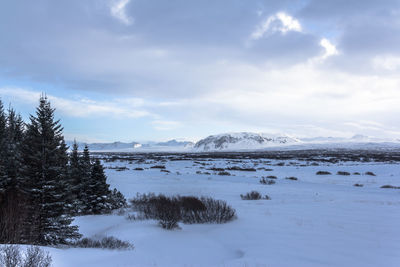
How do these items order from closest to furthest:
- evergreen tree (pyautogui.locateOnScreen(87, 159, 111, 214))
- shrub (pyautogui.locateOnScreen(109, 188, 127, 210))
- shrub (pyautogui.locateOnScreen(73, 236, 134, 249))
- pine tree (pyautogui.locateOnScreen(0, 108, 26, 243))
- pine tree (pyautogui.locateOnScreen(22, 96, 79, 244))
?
1. pine tree (pyautogui.locateOnScreen(0, 108, 26, 243))
2. shrub (pyautogui.locateOnScreen(73, 236, 134, 249))
3. pine tree (pyautogui.locateOnScreen(22, 96, 79, 244))
4. evergreen tree (pyautogui.locateOnScreen(87, 159, 111, 214))
5. shrub (pyautogui.locateOnScreen(109, 188, 127, 210))

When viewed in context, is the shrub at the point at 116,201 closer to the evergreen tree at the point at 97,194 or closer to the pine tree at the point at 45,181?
the evergreen tree at the point at 97,194

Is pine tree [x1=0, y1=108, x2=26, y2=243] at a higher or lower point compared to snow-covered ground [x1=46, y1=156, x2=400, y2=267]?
higher

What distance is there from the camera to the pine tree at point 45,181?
680 centimetres

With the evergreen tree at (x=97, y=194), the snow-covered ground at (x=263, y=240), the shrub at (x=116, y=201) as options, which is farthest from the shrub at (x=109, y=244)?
the shrub at (x=116, y=201)

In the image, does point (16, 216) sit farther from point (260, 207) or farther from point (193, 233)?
point (260, 207)

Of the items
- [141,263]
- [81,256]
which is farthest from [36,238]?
[141,263]

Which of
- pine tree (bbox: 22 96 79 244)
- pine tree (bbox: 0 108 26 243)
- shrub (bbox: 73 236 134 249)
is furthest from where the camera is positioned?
pine tree (bbox: 22 96 79 244)

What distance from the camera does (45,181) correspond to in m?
6.92

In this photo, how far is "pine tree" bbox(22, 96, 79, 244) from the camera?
6.80m

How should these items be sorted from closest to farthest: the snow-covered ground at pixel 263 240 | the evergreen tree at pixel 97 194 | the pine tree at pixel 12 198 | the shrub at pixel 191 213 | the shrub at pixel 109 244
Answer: the snow-covered ground at pixel 263 240 → the pine tree at pixel 12 198 → the shrub at pixel 109 244 → the shrub at pixel 191 213 → the evergreen tree at pixel 97 194

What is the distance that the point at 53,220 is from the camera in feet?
22.4

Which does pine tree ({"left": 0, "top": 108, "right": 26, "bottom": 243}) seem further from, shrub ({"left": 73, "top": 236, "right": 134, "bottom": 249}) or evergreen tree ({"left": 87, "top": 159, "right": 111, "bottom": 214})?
evergreen tree ({"left": 87, "top": 159, "right": 111, "bottom": 214})

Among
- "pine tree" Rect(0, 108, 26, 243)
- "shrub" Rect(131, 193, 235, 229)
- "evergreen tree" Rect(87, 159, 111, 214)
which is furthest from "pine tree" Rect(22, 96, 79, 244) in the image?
"evergreen tree" Rect(87, 159, 111, 214)

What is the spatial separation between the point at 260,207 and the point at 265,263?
5.73m
